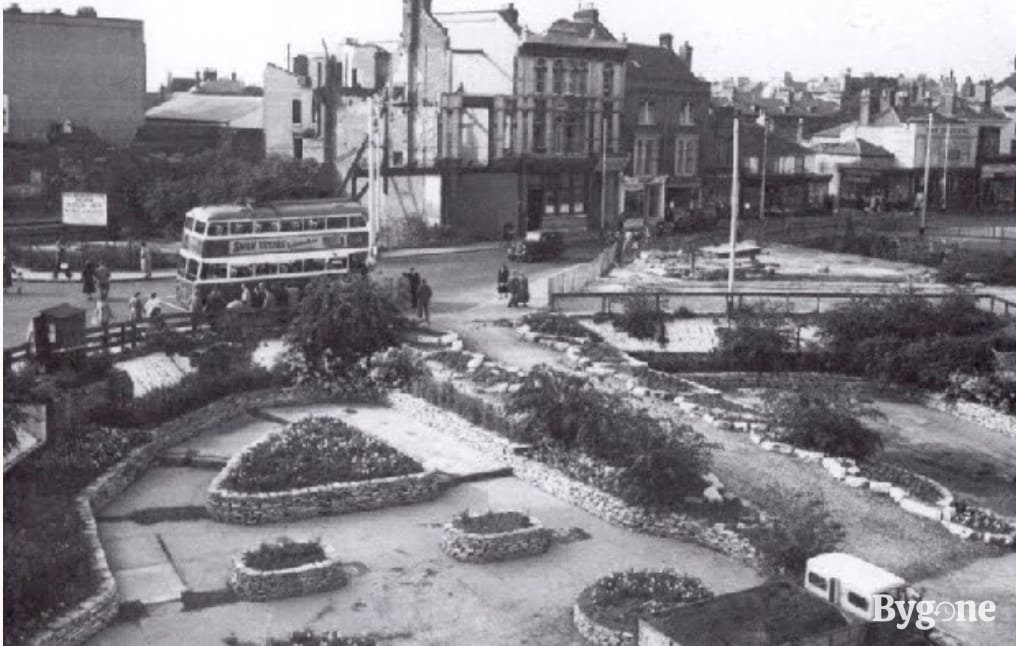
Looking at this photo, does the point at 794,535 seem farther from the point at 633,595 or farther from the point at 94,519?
the point at 94,519

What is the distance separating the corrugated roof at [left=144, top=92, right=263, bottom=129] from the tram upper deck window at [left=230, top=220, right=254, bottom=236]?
37.1 m

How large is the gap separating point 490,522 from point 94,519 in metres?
7.15

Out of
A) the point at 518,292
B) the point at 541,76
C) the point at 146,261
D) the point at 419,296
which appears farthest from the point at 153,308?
the point at 541,76

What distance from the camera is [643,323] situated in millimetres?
39062

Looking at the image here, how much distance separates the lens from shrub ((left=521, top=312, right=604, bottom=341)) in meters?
38.1

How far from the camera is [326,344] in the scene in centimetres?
3225

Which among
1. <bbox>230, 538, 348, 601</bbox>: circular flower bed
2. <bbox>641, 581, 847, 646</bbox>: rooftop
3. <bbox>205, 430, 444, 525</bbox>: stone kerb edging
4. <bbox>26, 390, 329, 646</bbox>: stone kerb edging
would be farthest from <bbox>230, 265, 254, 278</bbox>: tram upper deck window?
<bbox>641, 581, 847, 646</bbox>: rooftop

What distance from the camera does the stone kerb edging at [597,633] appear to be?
17125 mm

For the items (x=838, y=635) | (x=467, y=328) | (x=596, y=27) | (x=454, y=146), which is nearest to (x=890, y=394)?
(x=467, y=328)

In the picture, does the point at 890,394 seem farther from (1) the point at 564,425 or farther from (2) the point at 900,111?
(2) the point at 900,111

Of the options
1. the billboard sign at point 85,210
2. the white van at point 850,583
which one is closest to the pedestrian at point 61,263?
the billboard sign at point 85,210

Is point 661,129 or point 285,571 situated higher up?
point 661,129

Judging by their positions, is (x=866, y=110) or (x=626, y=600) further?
(x=866, y=110)

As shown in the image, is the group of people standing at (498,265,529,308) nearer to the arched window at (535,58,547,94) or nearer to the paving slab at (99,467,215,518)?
the paving slab at (99,467,215,518)
